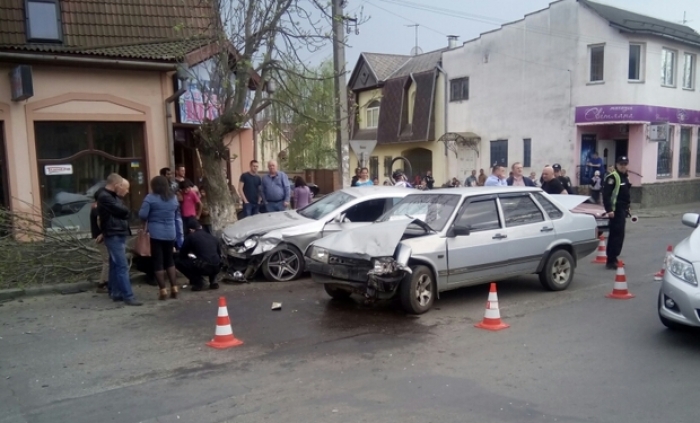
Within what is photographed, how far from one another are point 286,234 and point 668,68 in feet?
68.8

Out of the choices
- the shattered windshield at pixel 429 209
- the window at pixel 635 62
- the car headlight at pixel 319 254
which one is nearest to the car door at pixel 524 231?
the shattered windshield at pixel 429 209

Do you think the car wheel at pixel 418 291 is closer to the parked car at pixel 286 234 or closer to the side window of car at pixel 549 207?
the parked car at pixel 286 234

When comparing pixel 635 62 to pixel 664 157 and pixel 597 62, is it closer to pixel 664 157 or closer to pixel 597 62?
pixel 597 62

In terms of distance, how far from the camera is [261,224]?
931 centimetres

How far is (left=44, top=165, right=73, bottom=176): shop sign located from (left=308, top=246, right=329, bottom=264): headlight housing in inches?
316

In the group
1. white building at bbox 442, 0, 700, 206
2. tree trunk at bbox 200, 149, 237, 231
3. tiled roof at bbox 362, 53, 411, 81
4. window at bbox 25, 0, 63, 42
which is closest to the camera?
tree trunk at bbox 200, 149, 237, 231

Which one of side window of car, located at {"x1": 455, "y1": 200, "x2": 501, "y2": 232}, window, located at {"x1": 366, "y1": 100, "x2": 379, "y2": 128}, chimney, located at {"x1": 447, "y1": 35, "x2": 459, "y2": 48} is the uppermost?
chimney, located at {"x1": 447, "y1": 35, "x2": 459, "y2": 48}

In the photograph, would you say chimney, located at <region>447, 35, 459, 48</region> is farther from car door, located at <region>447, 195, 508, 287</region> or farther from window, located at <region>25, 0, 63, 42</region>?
car door, located at <region>447, 195, 508, 287</region>

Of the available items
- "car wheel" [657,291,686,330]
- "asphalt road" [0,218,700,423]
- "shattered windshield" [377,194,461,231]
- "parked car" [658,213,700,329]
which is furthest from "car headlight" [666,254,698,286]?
"shattered windshield" [377,194,461,231]

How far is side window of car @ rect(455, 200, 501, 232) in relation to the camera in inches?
295

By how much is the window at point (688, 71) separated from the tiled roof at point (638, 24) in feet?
2.23

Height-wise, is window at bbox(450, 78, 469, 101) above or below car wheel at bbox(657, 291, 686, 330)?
above

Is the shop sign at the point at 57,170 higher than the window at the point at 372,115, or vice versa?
the window at the point at 372,115

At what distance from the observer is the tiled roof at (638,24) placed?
68.5ft
